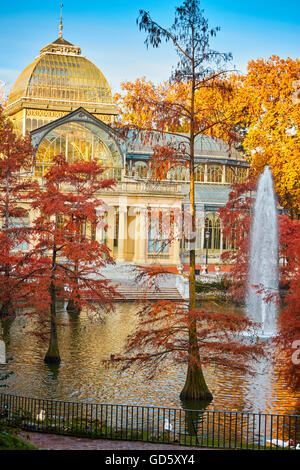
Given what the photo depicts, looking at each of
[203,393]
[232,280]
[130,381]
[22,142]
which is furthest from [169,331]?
[232,280]

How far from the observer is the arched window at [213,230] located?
53781 mm

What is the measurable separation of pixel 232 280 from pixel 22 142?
15.7 metres

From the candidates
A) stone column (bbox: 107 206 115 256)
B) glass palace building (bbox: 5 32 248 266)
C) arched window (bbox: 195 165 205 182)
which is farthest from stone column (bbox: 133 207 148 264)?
arched window (bbox: 195 165 205 182)

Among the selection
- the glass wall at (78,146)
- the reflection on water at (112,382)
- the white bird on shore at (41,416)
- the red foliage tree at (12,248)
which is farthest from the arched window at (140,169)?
the white bird on shore at (41,416)

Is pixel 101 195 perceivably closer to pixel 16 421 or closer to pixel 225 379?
pixel 225 379

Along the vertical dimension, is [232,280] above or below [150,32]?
below

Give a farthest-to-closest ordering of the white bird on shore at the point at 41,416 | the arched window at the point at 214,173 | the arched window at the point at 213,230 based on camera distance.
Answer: the arched window at the point at 214,173 < the arched window at the point at 213,230 < the white bird on shore at the point at 41,416

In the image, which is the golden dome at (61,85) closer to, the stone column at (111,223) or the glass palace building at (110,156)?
the glass palace building at (110,156)

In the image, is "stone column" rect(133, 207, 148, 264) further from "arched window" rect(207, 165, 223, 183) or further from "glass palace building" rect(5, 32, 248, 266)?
"arched window" rect(207, 165, 223, 183)

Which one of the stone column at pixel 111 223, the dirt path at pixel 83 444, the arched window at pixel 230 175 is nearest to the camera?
the dirt path at pixel 83 444

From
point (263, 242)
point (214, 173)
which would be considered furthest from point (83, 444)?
point (214, 173)

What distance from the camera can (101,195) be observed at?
48.1 metres

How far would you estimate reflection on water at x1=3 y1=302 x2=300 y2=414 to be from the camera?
18.5 meters

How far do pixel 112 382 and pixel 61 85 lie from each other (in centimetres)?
3957
